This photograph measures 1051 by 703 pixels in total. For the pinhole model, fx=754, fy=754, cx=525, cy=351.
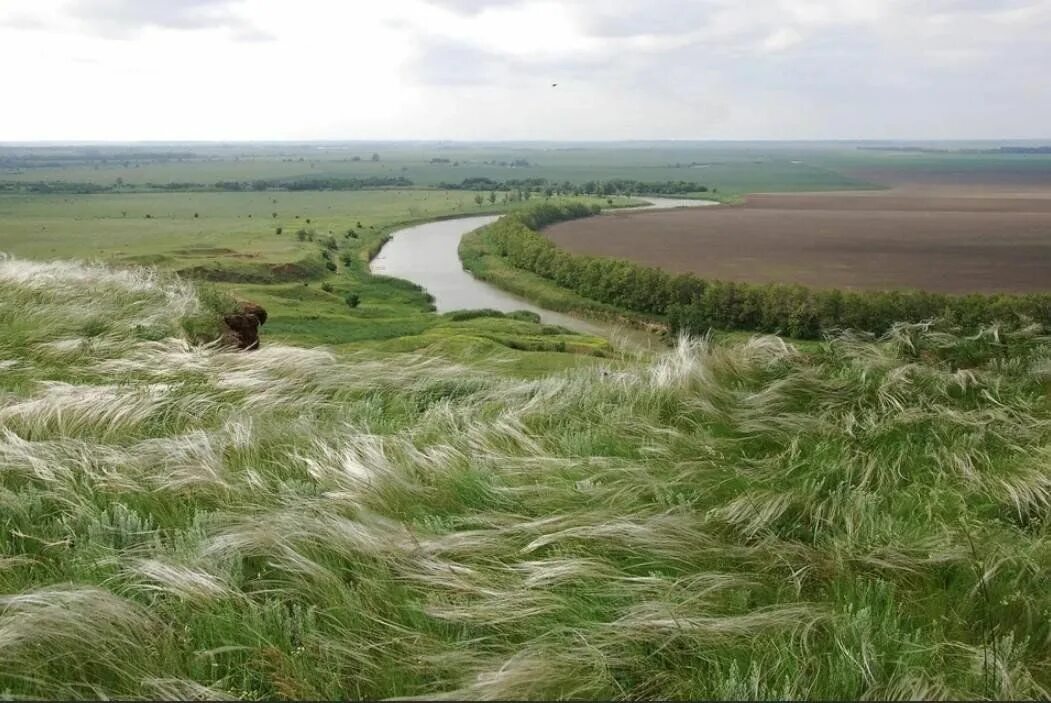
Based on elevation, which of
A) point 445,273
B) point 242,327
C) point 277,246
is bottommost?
point 445,273

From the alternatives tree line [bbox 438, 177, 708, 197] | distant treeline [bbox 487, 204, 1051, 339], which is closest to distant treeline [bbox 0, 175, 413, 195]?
tree line [bbox 438, 177, 708, 197]

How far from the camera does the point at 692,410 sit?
5.77 metres

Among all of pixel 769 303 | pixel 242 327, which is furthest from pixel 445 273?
pixel 242 327

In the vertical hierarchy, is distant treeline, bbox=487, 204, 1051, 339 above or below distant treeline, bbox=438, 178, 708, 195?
below

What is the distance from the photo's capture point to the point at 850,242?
85688 mm

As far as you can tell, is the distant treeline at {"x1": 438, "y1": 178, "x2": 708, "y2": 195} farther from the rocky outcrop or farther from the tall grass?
the tall grass

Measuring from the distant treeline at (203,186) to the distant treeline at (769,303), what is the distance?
116m

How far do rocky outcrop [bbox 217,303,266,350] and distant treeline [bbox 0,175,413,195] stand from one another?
145 m

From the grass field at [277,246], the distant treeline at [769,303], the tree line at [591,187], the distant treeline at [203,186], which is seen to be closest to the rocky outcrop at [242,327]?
the grass field at [277,246]

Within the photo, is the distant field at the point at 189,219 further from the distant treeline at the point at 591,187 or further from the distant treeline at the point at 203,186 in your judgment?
the distant treeline at the point at 591,187

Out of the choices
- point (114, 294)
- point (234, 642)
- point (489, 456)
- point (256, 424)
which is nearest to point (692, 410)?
point (489, 456)

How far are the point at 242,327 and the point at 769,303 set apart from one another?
45.8 meters

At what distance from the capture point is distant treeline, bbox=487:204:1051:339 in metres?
49.0

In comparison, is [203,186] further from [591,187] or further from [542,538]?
[542,538]
